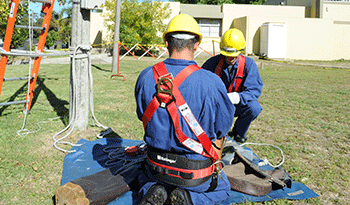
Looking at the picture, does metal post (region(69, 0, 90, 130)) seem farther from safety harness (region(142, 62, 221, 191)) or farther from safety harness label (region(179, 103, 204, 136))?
A: safety harness label (region(179, 103, 204, 136))

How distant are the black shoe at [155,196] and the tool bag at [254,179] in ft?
3.61

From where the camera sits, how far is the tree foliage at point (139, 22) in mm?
24188

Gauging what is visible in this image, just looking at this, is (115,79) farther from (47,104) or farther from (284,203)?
(284,203)

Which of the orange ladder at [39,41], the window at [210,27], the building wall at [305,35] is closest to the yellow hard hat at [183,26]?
the orange ladder at [39,41]

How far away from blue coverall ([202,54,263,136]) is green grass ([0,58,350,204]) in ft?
1.55

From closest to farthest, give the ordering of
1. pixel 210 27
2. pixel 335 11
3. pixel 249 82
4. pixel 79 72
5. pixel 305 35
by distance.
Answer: pixel 249 82
pixel 79 72
pixel 305 35
pixel 335 11
pixel 210 27

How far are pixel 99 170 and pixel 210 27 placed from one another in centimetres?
2825

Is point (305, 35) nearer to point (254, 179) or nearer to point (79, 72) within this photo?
point (79, 72)

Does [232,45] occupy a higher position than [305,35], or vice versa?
[305,35]

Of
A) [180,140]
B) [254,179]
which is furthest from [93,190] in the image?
[254,179]

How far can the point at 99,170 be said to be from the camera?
387 cm

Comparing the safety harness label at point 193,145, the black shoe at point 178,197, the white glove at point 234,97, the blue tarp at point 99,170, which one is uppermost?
the white glove at point 234,97

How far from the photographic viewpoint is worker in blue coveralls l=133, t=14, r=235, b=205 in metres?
2.47

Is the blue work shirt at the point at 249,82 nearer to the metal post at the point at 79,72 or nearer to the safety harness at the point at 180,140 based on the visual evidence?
the safety harness at the point at 180,140
